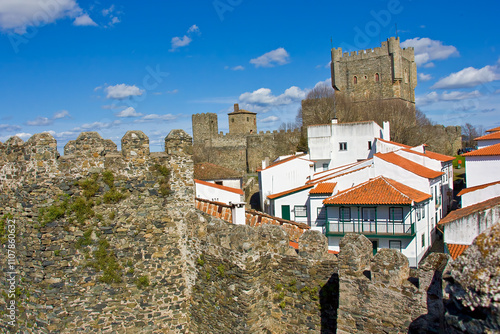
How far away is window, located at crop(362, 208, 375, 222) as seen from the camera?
22.0 m

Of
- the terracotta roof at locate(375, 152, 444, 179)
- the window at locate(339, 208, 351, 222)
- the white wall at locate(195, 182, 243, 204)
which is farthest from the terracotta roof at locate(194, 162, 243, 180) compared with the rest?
the white wall at locate(195, 182, 243, 204)

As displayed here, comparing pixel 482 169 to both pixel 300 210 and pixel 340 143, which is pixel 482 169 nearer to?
pixel 300 210

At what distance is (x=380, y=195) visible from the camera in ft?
71.9

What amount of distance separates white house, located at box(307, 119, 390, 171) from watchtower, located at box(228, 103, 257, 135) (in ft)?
85.7

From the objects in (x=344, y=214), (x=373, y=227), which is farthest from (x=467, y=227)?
(x=344, y=214)

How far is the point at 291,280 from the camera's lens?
7.16 meters

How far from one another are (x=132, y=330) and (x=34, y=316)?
1768mm

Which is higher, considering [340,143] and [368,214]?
[340,143]

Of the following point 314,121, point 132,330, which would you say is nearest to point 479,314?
point 132,330

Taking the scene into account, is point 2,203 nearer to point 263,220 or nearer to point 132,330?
point 132,330

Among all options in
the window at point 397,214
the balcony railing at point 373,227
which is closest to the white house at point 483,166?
the window at point 397,214

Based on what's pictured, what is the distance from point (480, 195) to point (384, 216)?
483cm

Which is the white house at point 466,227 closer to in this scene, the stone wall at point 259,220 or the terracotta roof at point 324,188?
the stone wall at point 259,220

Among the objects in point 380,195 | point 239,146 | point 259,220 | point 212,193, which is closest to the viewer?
point 259,220
